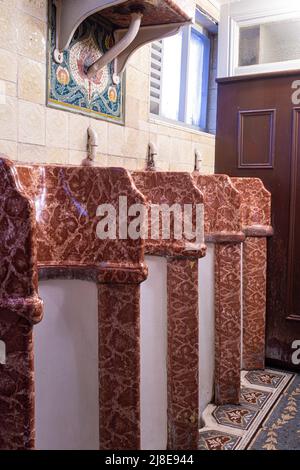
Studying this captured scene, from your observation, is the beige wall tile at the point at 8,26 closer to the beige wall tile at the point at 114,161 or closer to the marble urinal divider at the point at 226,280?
the beige wall tile at the point at 114,161

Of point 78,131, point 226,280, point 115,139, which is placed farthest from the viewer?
point 226,280

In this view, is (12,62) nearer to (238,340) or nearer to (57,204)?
(57,204)

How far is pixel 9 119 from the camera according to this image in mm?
1557

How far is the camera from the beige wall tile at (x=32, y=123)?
5.30 feet

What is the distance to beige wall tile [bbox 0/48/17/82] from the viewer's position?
4.99 ft

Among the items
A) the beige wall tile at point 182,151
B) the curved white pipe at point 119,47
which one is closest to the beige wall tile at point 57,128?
the curved white pipe at point 119,47

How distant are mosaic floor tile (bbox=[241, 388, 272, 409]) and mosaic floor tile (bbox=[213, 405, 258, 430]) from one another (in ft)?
0.20

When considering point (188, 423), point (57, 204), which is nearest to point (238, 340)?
point (188, 423)

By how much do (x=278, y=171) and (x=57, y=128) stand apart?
5.08 feet

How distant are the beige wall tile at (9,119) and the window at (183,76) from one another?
1493 mm

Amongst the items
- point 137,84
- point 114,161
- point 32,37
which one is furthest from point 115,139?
point 32,37

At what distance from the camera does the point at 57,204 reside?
126 centimetres

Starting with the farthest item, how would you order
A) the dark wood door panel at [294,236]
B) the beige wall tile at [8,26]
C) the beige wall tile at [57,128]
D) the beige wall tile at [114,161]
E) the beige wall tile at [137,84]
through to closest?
the dark wood door panel at [294,236] < the beige wall tile at [137,84] < the beige wall tile at [114,161] < the beige wall tile at [57,128] < the beige wall tile at [8,26]

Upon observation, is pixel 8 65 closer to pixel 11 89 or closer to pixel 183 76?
pixel 11 89
